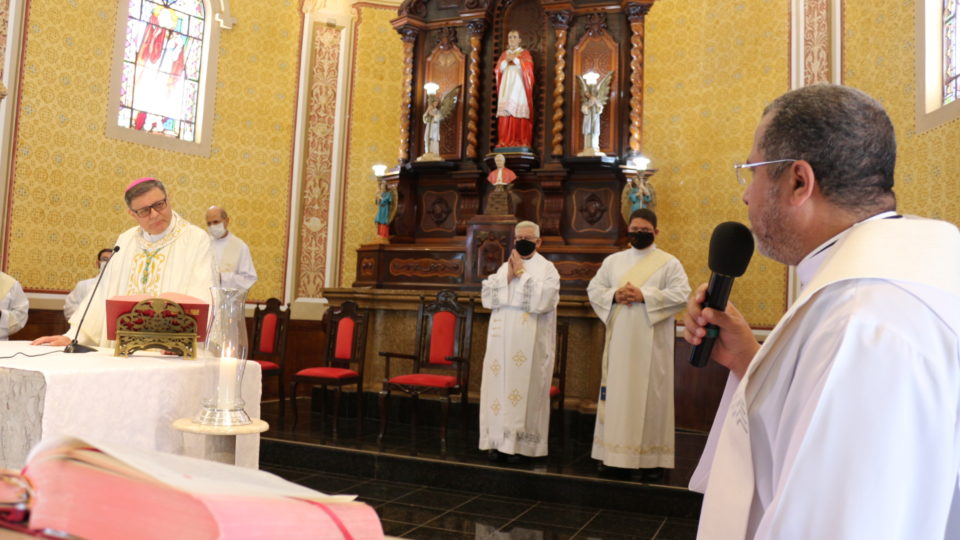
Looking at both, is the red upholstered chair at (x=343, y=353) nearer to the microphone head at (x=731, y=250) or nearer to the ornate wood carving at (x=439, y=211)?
the ornate wood carving at (x=439, y=211)

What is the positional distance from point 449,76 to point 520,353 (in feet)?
16.8

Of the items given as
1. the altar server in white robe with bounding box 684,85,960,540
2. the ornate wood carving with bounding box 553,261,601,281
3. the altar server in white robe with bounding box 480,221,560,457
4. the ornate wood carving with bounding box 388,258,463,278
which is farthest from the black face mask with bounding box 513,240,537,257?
the altar server in white robe with bounding box 684,85,960,540

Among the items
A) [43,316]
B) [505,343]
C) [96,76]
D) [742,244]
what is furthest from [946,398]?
[96,76]

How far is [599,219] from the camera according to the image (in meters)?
8.99

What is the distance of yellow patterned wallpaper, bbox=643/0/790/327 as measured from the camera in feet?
29.0

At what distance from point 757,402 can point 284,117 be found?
31.6 feet

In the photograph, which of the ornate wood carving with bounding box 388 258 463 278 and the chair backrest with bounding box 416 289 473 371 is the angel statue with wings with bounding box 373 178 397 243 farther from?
the chair backrest with bounding box 416 289 473 371

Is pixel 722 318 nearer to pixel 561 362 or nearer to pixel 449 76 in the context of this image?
pixel 561 362

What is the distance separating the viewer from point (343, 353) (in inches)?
290

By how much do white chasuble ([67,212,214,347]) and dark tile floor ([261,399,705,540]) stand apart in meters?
1.76

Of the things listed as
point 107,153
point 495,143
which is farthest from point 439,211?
point 107,153

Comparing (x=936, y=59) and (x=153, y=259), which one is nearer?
(x=153, y=259)

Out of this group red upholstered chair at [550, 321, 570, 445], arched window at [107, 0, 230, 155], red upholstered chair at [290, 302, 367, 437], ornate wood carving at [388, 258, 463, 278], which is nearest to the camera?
red upholstered chair at [550, 321, 570, 445]

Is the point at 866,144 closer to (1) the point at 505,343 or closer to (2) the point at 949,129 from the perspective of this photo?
(1) the point at 505,343
